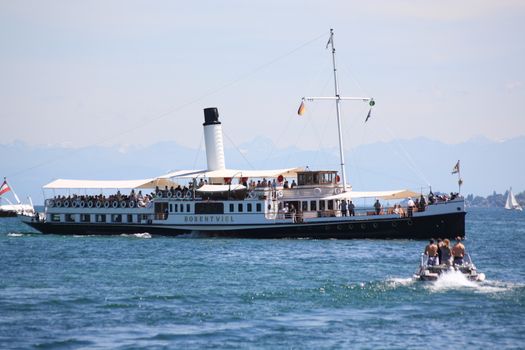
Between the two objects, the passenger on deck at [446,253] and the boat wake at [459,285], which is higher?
the passenger on deck at [446,253]

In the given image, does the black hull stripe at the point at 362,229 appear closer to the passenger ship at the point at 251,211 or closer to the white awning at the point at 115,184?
the passenger ship at the point at 251,211

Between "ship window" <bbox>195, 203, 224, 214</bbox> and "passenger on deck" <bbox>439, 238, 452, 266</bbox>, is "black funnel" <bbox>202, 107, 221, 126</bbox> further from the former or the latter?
"passenger on deck" <bbox>439, 238, 452, 266</bbox>

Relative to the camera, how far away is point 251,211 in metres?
74.8

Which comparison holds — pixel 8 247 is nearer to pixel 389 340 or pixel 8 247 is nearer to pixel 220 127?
pixel 220 127

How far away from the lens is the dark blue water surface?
30984 millimetres

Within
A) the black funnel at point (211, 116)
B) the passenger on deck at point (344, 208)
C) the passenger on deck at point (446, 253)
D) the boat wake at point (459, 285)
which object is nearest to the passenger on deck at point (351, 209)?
the passenger on deck at point (344, 208)

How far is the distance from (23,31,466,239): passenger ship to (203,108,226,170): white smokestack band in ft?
0.35

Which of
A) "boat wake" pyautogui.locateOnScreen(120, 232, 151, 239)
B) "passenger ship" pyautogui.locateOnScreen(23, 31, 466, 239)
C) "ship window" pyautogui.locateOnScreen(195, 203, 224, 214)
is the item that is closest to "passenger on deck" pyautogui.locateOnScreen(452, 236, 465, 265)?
"passenger ship" pyautogui.locateOnScreen(23, 31, 466, 239)

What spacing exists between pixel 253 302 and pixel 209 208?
126 feet

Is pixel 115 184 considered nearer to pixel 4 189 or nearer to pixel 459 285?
pixel 459 285

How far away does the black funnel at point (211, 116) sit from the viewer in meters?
→ 86.9

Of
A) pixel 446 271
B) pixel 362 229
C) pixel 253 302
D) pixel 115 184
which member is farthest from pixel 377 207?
pixel 253 302

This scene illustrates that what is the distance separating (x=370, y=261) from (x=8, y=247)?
27587mm

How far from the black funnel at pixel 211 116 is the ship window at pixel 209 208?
1224cm
